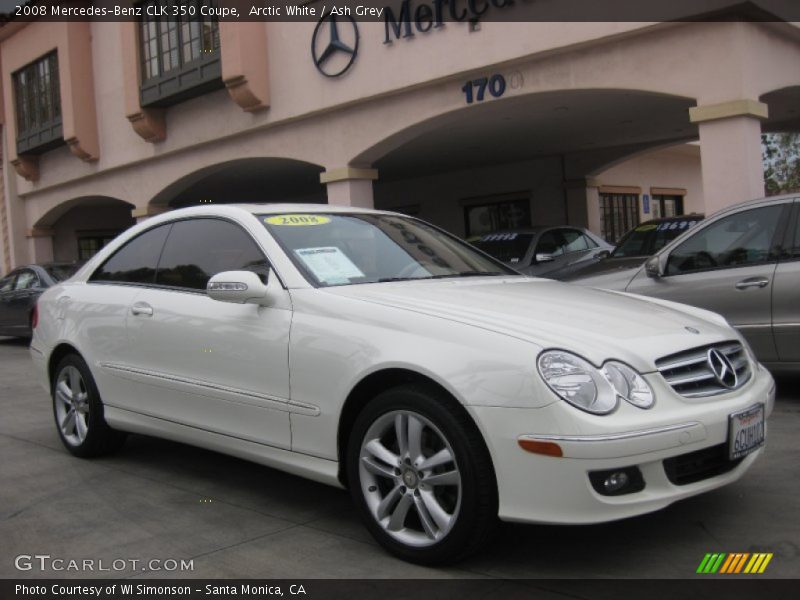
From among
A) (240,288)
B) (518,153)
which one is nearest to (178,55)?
(518,153)

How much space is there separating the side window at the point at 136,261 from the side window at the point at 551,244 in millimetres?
7058

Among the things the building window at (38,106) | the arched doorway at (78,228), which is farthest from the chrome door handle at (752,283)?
the arched doorway at (78,228)

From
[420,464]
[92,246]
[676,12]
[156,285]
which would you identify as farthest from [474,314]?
[92,246]

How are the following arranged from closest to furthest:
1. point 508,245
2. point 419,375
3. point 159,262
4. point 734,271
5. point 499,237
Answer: point 419,375
point 159,262
point 734,271
point 508,245
point 499,237

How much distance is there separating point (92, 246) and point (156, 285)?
22.4 metres

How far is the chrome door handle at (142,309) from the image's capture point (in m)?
4.69

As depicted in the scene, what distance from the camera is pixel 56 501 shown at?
14.9 ft

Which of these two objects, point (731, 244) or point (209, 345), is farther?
point (731, 244)

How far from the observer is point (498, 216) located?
2059 cm

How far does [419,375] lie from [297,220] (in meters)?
1.46

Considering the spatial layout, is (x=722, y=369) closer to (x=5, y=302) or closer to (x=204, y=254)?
(x=204, y=254)

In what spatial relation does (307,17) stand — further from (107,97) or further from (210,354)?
(210,354)

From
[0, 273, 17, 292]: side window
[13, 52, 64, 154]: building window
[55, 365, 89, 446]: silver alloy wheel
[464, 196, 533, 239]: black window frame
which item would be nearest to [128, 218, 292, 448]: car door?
[55, 365, 89, 446]: silver alloy wheel

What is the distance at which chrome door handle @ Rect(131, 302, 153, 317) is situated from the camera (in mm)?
4691
